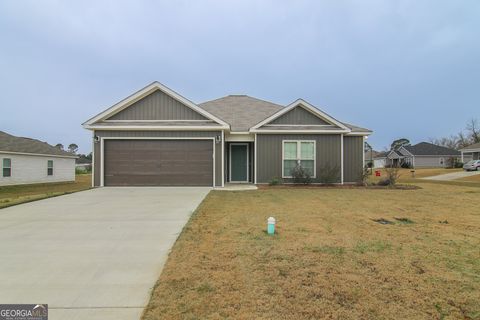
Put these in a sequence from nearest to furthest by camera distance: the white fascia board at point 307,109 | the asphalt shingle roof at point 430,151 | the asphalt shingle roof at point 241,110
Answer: the white fascia board at point 307,109 → the asphalt shingle roof at point 241,110 → the asphalt shingle roof at point 430,151

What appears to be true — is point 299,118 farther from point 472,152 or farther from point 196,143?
point 472,152

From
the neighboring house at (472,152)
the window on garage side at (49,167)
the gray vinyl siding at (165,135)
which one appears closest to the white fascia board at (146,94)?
the gray vinyl siding at (165,135)

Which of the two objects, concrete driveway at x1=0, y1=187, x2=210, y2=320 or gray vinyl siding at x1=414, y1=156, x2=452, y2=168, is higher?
gray vinyl siding at x1=414, y1=156, x2=452, y2=168

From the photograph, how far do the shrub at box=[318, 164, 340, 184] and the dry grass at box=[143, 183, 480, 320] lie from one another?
796 centimetres

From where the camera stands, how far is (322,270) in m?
3.82

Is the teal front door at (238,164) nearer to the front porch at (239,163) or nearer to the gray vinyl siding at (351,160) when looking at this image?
the front porch at (239,163)

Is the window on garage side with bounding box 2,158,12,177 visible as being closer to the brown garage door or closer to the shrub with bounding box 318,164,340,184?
the brown garage door

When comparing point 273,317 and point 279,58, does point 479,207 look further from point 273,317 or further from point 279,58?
point 279,58

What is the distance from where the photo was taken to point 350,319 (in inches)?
107

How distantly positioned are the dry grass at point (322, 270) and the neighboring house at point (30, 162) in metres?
Answer: 21.3

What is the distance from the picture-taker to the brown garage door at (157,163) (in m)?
14.3

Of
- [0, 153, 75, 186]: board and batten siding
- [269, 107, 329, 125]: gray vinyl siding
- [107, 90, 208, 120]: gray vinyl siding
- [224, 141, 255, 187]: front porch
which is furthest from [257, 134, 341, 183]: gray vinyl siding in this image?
[0, 153, 75, 186]: board and batten siding

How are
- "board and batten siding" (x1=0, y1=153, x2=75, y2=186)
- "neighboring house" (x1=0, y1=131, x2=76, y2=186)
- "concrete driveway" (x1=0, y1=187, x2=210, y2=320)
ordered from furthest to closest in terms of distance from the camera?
"board and batten siding" (x1=0, y1=153, x2=75, y2=186) → "neighboring house" (x1=0, y1=131, x2=76, y2=186) → "concrete driveway" (x1=0, y1=187, x2=210, y2=320)

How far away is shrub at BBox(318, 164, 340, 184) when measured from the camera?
15.0 m
